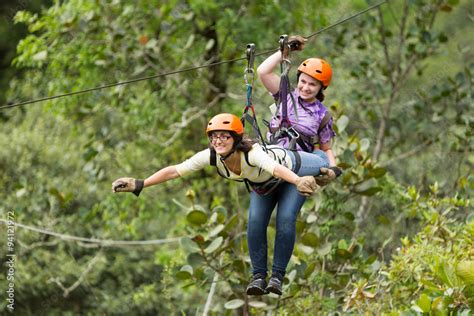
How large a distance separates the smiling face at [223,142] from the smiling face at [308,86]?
28.6 inches

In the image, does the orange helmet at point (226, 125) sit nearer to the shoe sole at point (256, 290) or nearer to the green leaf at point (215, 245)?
the shoe sole at point (256, 290)

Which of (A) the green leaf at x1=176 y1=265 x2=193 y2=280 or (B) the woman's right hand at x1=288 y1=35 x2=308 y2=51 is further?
(A) the green leaf at x1=176 y1=265 x2=193 y2=280

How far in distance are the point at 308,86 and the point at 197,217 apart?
2.21 metres

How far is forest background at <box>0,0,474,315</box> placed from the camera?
805cm

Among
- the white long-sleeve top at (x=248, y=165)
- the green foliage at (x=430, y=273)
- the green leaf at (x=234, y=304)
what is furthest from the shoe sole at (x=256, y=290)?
the green leaf at (x=234, y=304)

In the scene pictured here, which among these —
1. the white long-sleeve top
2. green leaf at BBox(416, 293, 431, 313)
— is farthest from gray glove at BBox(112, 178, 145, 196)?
green leaf at BBox(416, 293, 431, 313)

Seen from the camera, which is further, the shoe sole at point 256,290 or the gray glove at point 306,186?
the shoe sole at point 256,290

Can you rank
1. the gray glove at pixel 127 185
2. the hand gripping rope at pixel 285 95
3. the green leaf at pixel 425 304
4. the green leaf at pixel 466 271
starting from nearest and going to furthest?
the gray glove at pixel 127 185, the hand gripping rope at pixel 285 95, the green leaf at pixel 466 271, the green leaf at pixel 425 304

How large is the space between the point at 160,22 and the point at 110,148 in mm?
1768

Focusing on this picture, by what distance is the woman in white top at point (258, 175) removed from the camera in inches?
202

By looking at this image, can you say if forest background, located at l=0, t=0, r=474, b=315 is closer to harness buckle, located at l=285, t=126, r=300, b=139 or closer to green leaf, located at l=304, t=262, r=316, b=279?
green leaf, located at l=304, t=262, r=316, b=279

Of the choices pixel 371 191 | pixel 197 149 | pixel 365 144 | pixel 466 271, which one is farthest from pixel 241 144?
pixel 197 149

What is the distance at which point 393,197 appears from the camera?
29.8 ft

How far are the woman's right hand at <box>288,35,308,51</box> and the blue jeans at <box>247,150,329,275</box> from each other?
0.70 metres
